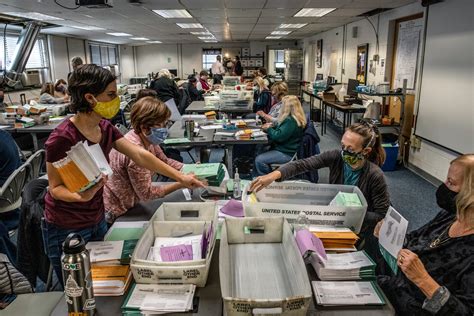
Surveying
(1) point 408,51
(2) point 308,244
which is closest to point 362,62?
(1) point 408,51

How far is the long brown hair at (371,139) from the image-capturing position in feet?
7.82

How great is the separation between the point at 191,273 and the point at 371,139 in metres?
1.58

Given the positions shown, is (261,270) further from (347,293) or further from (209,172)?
(209,172)

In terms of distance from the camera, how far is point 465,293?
141 centimetres

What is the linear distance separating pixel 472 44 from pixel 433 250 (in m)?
3.43

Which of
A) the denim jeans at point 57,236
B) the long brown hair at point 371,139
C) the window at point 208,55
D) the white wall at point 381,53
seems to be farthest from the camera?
the window at point 208,55

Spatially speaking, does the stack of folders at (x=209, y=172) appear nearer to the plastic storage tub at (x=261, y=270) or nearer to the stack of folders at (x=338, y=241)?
the plastic storage tub at (x=261, y=270)

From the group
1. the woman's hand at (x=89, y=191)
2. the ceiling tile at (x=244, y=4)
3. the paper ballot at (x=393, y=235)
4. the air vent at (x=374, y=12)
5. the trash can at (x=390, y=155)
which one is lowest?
the trash can at (x=390, y=155)

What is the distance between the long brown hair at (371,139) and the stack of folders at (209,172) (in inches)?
36.0

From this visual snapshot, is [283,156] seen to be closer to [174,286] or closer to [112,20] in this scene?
[174,286]

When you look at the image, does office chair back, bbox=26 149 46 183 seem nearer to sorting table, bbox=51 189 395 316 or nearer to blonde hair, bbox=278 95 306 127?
sorting table, bbox=51 189 395 316

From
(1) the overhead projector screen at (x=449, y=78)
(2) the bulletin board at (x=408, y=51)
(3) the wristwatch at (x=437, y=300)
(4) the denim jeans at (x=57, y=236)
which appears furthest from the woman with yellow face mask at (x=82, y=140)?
(2) the bulletin board at (x=408, y=51)

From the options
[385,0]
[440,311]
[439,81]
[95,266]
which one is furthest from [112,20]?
[440,311]

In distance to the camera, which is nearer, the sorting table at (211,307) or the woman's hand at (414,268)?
the sorting table at (211,307)
